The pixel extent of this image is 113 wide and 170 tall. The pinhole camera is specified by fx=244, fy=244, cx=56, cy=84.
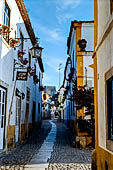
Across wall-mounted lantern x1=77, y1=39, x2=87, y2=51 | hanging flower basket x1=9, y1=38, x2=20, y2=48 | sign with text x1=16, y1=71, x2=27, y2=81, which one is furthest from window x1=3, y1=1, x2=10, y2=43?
wall-mounted lantern x1=77, y1=39, x2=87, y2=51

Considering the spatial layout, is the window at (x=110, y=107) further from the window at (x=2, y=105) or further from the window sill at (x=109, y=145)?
the window at (x=2, y=105)

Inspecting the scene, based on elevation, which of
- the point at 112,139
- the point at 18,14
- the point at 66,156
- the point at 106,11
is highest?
the point at 18,14

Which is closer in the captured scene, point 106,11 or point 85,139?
point 106,11

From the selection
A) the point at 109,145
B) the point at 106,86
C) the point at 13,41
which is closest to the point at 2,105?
the point at 13,41

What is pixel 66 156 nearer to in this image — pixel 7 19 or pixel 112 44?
pixel 112 44

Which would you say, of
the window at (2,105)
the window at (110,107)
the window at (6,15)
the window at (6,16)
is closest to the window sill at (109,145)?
the window at (110,107)

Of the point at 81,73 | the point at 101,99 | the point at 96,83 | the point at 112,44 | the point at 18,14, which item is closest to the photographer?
the point at 112,44

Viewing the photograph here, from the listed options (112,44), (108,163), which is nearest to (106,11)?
(112,44)

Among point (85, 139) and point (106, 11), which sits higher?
point (106, 11)

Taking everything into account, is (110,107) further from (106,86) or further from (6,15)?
(6,15)

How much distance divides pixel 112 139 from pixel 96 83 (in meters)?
1.90

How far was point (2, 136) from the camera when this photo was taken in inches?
327

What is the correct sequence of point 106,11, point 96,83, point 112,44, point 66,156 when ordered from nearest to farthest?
point 112,44
point 106,11
point 96,83
point 66,156

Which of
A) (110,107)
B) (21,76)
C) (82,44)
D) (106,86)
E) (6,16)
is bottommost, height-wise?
(110,107)
